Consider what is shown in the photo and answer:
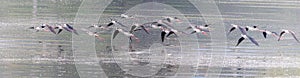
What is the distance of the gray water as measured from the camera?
4781mm

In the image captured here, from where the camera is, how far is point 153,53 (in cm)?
525

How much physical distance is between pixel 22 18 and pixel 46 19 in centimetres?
28

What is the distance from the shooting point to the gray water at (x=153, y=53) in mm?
4781

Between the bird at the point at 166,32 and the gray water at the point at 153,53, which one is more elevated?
the bird at the point at 166,32

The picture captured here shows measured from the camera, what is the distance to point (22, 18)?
671 cm

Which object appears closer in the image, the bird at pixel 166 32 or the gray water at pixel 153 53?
the gray water at pixel 153 53

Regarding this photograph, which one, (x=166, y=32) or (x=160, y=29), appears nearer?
(x=166, y=32)

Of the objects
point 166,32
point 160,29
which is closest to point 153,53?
point 166,32

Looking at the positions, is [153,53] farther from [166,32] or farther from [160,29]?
[160,29]

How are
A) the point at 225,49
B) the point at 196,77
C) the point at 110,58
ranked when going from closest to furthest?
the point at 196,77 < the point at 110,58 < the point at 225,49

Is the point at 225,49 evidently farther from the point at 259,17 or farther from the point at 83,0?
the point at 83,0

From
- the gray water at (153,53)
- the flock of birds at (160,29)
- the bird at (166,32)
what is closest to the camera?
the gray water at (153,53)

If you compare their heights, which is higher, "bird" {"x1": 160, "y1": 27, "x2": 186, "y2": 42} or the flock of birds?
"bird" {"x1": 160, "y1": 27, "x2": 186, "y2": 42}

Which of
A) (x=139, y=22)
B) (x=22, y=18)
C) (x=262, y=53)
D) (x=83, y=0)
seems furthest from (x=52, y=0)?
(x=262, y=53)
